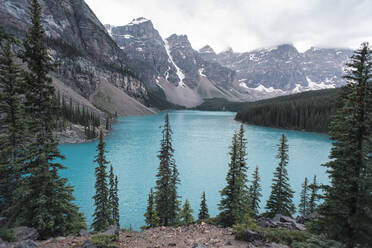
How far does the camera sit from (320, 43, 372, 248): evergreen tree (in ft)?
18.7

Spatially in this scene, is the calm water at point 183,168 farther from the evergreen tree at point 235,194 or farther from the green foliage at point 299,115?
the green foliage at point 299,115

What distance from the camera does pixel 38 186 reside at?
37.7 ft

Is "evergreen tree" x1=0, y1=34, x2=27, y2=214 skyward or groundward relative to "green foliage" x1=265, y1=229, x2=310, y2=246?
skyward

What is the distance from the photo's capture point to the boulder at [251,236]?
30.9 feet

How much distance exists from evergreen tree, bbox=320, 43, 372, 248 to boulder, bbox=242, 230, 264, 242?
11.9ft

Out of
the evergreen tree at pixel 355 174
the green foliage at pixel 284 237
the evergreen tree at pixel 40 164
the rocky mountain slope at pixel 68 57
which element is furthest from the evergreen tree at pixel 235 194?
the rocky mountain slope at pixel 68 57

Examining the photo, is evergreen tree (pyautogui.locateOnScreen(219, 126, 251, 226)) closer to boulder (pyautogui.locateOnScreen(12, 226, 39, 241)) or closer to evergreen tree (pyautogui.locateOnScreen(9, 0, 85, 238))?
evergreen tree (pyautogui.locateOnScreen(9, 0, 85, 238))

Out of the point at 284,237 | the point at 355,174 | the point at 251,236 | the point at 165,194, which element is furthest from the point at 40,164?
the point at 355,174

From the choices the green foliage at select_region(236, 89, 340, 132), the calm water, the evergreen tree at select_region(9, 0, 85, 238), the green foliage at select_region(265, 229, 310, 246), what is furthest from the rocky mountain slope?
the green foliage at select_region(265, 229, 310, 246)

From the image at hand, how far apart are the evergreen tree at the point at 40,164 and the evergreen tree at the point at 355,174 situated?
12555 millimetres

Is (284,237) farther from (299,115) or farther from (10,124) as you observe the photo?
(299,115)

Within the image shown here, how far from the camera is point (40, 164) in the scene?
11.4 metres

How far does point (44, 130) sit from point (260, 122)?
→ 11797 cm

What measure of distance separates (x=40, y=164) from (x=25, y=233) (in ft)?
11.3
